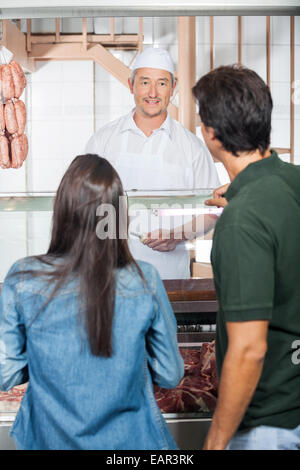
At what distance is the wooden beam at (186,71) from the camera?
242 cm

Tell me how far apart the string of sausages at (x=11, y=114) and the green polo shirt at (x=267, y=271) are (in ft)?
4.29

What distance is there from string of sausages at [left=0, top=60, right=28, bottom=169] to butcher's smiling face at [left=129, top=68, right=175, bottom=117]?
51 cm

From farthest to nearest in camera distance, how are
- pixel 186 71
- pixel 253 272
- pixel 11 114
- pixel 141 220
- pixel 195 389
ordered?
1. pixel 186 71
2. pixel 11 114
3. pixel 141 220
4. pixel 195 389
5. pixel 253 272

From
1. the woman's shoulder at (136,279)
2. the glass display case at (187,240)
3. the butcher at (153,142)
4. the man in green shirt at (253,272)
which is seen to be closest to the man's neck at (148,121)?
the butcher at (153,142)

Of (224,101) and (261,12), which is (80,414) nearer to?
(224,101)

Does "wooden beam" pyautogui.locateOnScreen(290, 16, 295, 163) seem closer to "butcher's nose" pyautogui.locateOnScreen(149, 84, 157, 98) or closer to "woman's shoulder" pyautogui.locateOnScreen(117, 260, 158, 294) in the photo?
"butcher's nose" pyautogui.locateOnScreen(149, 84, 157, 98)

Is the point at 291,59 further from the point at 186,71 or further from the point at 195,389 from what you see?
the point at 195,389

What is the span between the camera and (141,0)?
6.12 feet

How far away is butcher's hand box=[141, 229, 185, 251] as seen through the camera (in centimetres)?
211

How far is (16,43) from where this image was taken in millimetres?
2254

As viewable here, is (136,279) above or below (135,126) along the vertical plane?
below

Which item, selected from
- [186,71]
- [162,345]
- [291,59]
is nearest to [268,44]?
[291,59]

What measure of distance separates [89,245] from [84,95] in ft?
4.62

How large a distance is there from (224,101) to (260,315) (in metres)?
0.50
